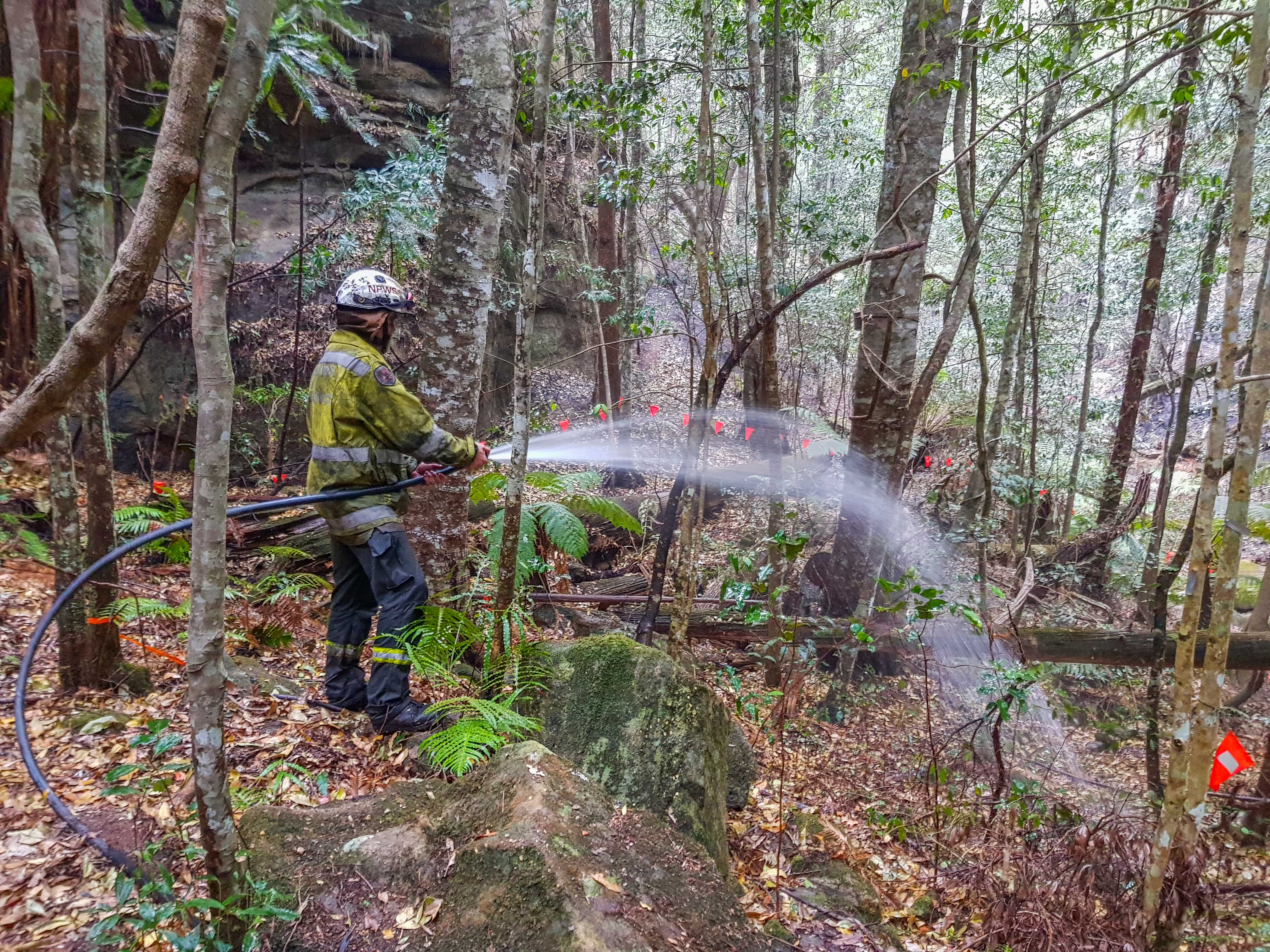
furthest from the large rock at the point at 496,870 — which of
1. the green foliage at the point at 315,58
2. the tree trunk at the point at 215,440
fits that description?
the green foliage at the point at 315,58

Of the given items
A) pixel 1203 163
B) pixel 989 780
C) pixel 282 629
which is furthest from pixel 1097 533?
pixel 282 629

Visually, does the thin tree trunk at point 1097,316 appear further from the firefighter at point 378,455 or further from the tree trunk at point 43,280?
the tree trunk at point 43,280

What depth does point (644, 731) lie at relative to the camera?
3.44 meters

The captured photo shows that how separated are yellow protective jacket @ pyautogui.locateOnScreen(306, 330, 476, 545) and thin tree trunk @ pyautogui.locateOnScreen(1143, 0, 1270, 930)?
11.1ft

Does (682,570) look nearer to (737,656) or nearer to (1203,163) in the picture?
(737,656)

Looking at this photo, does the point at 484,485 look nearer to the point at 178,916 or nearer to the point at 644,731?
the point at 644,731

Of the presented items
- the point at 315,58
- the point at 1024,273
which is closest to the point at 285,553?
the point at 315,58

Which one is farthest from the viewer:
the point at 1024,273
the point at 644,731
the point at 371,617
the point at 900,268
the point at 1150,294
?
the point at 1150,294

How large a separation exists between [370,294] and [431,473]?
105 centimetres

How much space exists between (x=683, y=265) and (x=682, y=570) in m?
16.0

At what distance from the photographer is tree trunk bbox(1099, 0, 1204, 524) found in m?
7.36

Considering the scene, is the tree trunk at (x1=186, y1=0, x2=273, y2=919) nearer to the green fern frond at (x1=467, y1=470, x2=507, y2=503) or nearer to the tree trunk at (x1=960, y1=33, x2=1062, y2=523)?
the green fern frond at (x1=467, y1=470, x2=507, y2=503)

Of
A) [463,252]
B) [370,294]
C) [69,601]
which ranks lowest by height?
[69,601]

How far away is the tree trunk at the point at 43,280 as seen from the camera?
304cm
